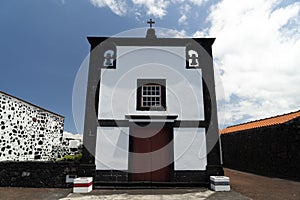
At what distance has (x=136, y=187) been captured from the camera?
770 cm

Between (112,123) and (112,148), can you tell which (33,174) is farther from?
(112,123)

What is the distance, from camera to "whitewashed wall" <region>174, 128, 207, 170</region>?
8117mm

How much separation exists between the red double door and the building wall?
20.2 ft

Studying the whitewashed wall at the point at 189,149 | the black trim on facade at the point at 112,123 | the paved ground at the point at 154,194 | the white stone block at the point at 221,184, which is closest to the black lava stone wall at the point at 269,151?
the paved ground at the point at 154,194

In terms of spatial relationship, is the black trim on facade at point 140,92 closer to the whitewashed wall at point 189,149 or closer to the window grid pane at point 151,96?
the window grid pane at point 151,96

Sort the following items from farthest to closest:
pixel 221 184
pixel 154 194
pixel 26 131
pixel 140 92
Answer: pixel 26 131 < pixel 140 92 < pixel 221 184 < pixel 154 194

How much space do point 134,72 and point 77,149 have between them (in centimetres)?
647

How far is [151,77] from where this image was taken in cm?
896

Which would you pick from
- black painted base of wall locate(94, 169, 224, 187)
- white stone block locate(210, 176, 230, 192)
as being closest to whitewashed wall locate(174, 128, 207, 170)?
black painted base of wall locate(94, 169, 224, 187)

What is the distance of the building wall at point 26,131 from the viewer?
964 cm

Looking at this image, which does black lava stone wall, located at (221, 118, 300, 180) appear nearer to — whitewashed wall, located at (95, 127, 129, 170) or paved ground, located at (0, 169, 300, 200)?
paved ground, located at (0, 169, 300, 200)

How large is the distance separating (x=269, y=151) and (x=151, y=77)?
8.95 metres

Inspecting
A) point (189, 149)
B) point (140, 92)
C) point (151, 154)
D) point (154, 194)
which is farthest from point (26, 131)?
point (189, 149)

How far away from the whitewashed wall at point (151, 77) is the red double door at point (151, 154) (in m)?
0.95
